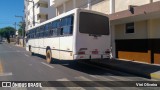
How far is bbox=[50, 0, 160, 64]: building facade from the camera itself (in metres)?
14.1

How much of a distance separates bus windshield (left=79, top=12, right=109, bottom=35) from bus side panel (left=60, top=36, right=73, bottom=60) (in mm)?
900

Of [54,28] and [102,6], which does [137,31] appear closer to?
[102,6]

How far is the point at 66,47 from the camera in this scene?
45.2 ft

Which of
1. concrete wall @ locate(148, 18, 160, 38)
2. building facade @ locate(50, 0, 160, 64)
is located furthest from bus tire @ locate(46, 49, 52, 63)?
concrete wall @ locate(148, 18, 160, 38)

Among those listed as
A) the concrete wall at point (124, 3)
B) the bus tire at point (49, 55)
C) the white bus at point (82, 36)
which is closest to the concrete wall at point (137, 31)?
the concrete wall at point (124, 3)

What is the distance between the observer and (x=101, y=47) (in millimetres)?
13828

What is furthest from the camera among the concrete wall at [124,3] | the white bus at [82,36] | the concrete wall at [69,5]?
the concrete wall at [69,5]

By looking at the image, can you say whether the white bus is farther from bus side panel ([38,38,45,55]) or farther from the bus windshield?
bus side panel ([38,38,45,55])

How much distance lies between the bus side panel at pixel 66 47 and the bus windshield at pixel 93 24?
0.90 metres

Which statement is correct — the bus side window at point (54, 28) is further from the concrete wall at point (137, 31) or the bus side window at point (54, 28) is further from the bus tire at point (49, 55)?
the concrete wall at point (137, 31)

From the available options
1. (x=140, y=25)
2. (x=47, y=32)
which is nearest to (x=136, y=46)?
(x=140, y=25)

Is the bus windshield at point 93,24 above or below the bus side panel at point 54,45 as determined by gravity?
above

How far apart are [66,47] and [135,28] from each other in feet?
18.8

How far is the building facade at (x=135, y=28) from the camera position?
14.1m
